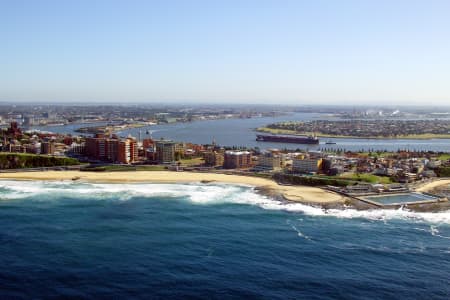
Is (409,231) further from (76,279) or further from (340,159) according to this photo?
(340,159)

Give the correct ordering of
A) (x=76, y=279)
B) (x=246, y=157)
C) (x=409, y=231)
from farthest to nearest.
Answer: (x=246, y=157) → (x=409, y=231) → (x=76, y=279)

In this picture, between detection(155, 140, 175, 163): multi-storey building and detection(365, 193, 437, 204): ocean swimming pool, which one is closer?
detection(365, 193, 437, 204): ocean swimming pool

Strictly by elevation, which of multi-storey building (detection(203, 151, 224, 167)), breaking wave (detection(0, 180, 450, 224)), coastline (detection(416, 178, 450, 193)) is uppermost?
multi-storey building (detection(203, 151, 224, 167))

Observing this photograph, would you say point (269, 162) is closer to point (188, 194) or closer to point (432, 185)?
point (188, 194)

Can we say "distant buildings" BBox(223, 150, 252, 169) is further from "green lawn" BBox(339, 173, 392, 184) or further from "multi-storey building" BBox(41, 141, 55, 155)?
"multi-storey building" BBox(41, 141, 55, 155)

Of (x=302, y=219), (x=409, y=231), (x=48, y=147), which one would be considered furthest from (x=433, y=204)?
(x=48, y=147)

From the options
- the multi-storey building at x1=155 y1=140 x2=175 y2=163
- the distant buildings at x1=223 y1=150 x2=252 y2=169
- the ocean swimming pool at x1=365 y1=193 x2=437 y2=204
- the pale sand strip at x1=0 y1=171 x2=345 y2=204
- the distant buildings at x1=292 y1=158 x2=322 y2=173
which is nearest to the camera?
the ocean swimming pool at x1=365 y1=193 x2=437 y2=204

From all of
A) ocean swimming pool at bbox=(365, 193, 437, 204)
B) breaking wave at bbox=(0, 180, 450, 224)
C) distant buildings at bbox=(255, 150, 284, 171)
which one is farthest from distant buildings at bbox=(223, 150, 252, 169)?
ocean swimming pool at bbox=(365, 193, 437, 204)
